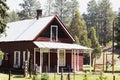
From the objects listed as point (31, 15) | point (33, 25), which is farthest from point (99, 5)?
point (33, 25)

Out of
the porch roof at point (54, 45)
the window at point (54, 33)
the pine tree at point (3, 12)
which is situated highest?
the pine tree at point (3, 12)

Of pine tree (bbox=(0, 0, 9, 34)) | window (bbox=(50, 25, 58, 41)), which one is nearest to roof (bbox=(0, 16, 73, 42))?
window (bbox=(50, 25, 58, 41))

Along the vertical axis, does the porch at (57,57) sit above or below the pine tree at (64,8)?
below

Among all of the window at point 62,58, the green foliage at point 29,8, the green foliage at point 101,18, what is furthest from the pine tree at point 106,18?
the window at point 62,58

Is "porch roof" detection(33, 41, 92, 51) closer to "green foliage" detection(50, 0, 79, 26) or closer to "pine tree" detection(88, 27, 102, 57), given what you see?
"pine tree" detection(88, 27, 102, 57)

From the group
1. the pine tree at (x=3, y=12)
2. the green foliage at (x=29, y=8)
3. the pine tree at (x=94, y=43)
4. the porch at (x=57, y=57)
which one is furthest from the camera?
the green foliage at (x=29, y=8)

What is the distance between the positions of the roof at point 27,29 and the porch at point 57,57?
1.99 m

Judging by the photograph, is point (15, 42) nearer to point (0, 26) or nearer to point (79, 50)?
point (79, 50)

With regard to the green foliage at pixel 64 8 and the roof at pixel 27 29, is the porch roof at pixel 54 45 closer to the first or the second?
the roof at pixel 27 29

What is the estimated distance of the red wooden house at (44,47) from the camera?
50688mm

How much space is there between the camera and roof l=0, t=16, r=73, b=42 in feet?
171

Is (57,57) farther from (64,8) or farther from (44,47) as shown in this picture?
(64,8)

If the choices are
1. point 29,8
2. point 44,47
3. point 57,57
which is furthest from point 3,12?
point 29,8

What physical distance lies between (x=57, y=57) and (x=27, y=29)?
683 cm
